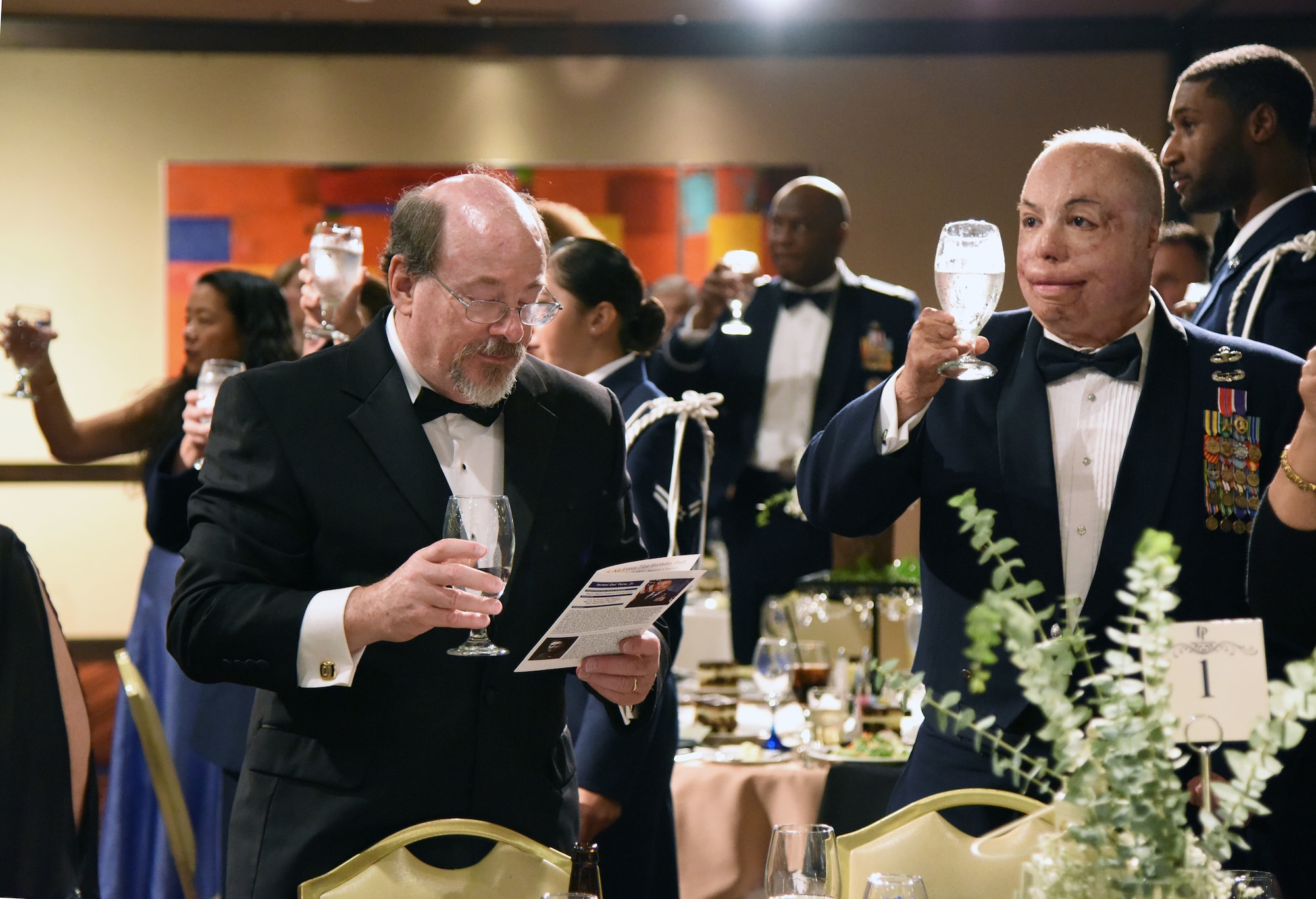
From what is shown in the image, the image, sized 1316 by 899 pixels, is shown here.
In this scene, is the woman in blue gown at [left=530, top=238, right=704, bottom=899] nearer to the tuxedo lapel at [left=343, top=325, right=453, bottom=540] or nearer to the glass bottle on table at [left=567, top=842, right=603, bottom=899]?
the tuxedo lapel at [left=343, top=325, right=453, bottom=540]

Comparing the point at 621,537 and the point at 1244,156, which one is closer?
the point at 621,537

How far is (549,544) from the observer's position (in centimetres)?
222

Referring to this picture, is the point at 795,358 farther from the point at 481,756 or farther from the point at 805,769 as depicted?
the point at 481,756

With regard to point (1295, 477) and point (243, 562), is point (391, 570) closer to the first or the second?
point (243, 562)

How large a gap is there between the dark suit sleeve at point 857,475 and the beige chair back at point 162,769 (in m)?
1.59

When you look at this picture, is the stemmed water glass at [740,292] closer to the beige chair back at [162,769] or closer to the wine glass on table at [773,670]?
the wine glass on table at [773,670]

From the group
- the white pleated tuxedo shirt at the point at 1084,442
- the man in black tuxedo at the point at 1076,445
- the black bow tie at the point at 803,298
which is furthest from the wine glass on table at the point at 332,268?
the black bow tie at the point at 803,298

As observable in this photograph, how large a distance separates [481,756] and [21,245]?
23.5 ft

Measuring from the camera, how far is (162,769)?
3.16 meters

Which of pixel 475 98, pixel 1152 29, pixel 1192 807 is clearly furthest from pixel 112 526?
pixel 1192 807

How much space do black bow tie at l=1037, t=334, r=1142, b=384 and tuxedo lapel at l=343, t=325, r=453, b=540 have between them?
1004mm

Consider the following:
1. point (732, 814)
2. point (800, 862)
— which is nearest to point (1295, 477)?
point (800, 862)

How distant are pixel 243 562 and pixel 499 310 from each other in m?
0.52

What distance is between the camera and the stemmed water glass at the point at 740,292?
5.51m
